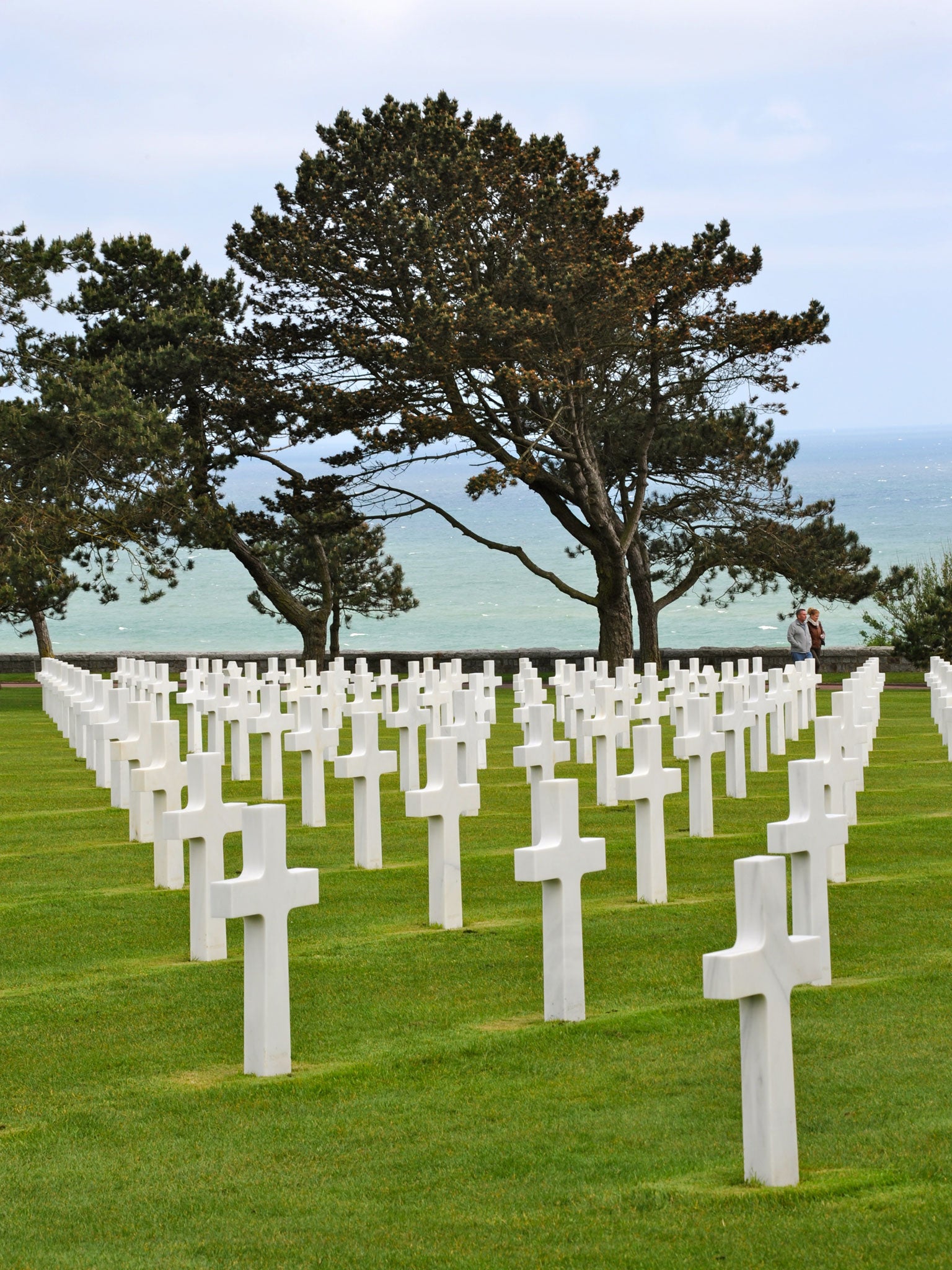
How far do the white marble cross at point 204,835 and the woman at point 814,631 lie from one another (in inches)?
691

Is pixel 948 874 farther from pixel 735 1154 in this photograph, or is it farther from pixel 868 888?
pixel 735 1154

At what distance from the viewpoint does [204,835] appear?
21.5ft

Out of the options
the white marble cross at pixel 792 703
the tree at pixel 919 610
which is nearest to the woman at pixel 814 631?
the tree at pixel 919 610

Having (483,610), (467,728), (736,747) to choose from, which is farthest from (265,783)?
(483,610)

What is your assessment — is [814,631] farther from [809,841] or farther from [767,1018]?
[767,1018]

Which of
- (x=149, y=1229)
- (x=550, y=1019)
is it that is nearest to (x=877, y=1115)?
(x=550, y=1019)

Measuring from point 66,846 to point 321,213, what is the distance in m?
19.7

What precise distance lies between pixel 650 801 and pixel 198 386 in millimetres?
24831

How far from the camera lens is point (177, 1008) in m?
5.94

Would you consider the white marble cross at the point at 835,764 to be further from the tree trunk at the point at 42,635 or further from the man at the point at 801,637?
the tree trunk at the point at 42,635

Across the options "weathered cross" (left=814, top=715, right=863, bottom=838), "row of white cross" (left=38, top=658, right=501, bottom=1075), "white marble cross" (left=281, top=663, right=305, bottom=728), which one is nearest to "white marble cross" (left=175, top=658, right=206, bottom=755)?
"row of white cross" (left=38, top=658, right=501, bottom=1075)

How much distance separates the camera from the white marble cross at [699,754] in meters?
9.49

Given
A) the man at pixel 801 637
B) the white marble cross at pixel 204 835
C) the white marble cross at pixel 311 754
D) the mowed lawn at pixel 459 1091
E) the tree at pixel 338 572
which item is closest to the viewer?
the mowed lawn at pixel 459 1091

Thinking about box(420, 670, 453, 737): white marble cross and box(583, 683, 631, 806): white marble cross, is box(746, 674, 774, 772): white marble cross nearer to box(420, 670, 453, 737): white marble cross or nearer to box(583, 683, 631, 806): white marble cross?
box(583, 683, 631, 806): white marble cross
